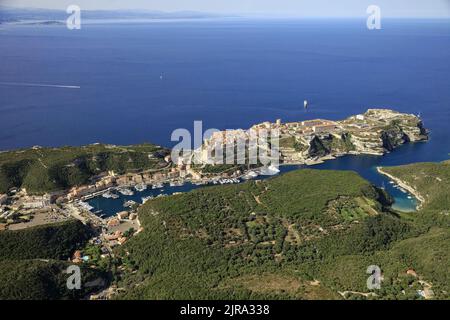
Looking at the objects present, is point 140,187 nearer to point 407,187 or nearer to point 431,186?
point 407,187

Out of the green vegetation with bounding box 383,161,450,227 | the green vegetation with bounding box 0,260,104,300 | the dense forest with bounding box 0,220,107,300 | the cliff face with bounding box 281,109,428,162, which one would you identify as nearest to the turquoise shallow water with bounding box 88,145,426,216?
the green vegetation with bounding box 383,161,450,227

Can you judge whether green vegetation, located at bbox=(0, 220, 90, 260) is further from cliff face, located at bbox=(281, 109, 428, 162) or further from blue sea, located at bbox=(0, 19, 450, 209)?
cliff face, located at bbox=(281, 109, 428, 162)

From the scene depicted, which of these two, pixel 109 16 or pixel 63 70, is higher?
pixel 109 16

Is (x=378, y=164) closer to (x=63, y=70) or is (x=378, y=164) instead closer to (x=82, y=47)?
(x=63, y=70)
